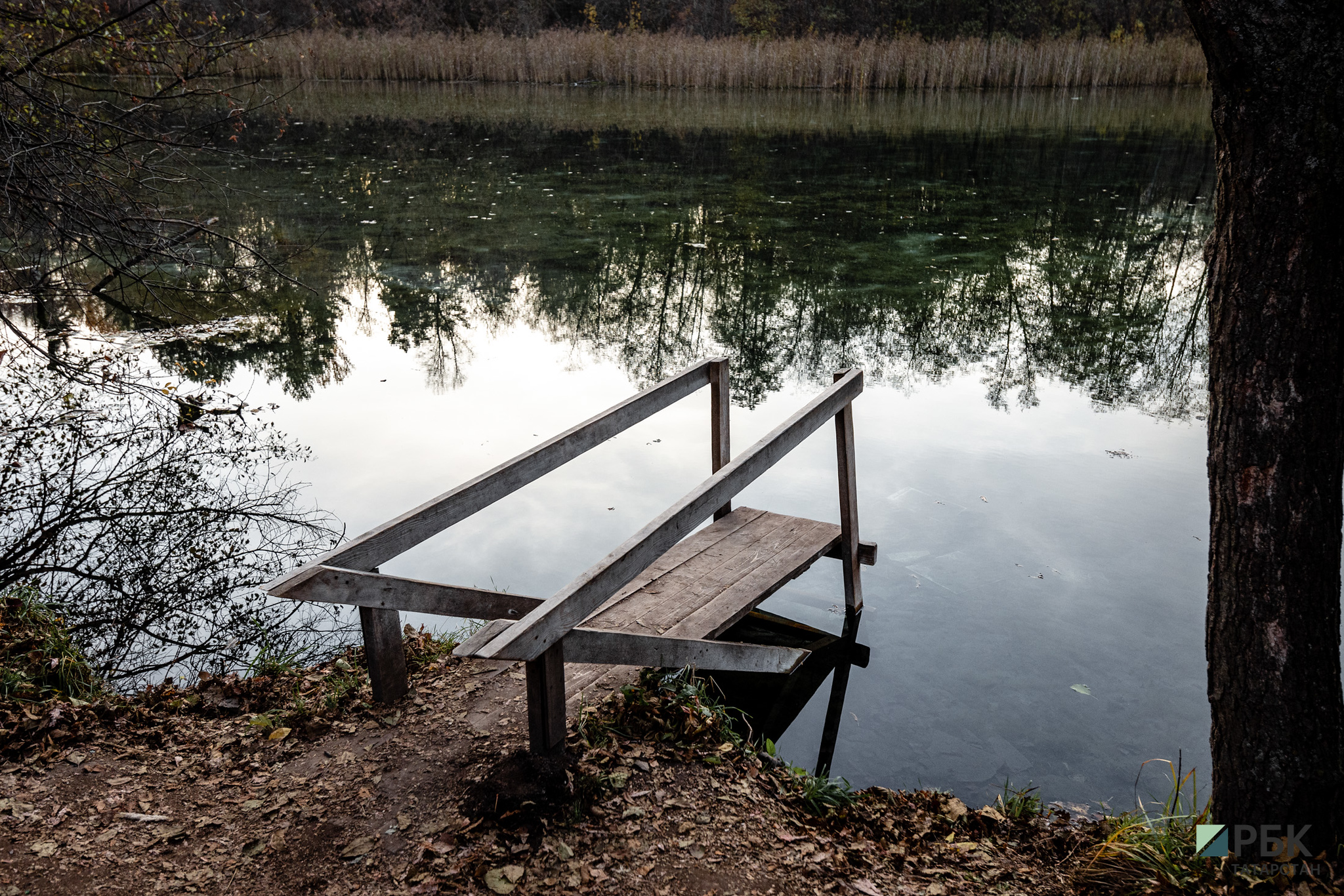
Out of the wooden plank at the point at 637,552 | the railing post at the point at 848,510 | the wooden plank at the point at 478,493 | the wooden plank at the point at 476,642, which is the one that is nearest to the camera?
the wooden plank at the point at 476,642

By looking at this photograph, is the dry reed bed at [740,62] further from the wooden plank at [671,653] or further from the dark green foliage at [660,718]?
the dark green foliage at [660,718]

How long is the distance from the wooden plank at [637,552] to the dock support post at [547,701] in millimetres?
108

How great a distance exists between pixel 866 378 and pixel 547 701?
6510 millimetres

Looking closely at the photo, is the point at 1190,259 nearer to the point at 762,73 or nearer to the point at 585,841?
the point at 585,841

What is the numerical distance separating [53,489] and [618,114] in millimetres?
22040

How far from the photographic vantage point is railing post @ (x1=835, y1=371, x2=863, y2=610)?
5.33 m

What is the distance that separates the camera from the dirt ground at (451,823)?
301 centimetres

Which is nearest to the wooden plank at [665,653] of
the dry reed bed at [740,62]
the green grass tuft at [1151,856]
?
the green grass tuft at [1151,856]

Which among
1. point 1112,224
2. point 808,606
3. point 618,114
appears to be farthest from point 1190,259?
point 618,114

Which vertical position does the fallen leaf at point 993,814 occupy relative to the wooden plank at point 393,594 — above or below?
below

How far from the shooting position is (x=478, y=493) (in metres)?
3.77

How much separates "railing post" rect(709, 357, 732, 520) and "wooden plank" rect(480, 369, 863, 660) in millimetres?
875

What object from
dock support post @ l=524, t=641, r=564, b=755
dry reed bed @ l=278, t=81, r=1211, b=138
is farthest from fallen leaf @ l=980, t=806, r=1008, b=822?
dry reed bed @ l=278, t=81, r=1211, b=138

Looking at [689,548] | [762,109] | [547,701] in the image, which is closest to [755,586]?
[689,548]
